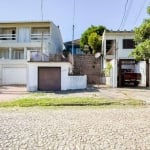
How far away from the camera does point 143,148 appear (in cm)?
786

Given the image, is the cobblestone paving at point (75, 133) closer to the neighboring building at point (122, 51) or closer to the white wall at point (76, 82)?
the white wall at point (76, 82)

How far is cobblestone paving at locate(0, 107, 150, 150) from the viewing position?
316 inches

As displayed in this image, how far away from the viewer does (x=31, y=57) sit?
97.8ft

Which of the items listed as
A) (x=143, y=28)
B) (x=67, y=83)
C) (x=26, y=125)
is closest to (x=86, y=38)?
(x=67, y=83)

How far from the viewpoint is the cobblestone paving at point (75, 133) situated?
8031 millimetres

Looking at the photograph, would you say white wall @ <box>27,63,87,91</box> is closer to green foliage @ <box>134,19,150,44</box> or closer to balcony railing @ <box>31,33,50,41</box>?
green foliage @ <box>134,19,150,44</box>

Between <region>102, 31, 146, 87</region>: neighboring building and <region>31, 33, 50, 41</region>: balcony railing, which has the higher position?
<region>31, 33, 50, 41</region>: balcony railing

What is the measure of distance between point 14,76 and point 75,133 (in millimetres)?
31385

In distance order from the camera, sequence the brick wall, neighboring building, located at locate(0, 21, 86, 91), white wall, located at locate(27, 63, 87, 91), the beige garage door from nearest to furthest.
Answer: white wall, located at locate(27, 63, 87, 91) → neighboring building, located at locate(0, 21, 86, 91) → the beige garage door → the brick wall

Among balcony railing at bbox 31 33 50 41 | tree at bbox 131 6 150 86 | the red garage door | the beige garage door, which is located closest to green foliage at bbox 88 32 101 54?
balcony railing at bbox 31 33 50 41

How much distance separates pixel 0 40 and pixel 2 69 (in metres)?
5.84

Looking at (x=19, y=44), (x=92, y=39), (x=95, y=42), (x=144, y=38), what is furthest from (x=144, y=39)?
(x=92, y=39)

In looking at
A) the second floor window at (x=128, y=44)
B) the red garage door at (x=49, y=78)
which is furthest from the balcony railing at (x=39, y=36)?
the red garage door at (x=49, y=78)

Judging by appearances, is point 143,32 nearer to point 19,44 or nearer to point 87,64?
point 87,64
